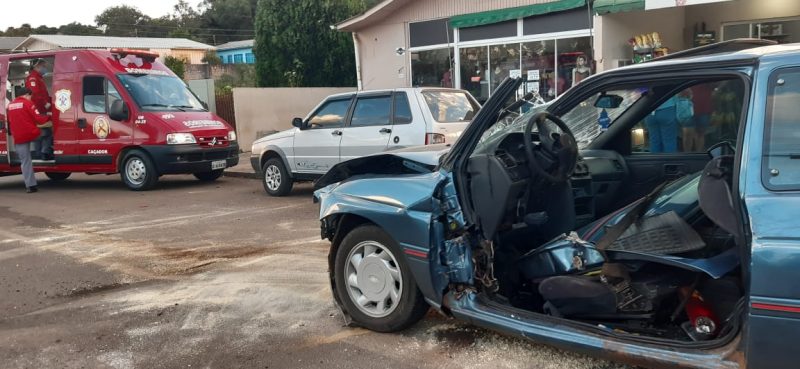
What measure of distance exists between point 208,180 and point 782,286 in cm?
1170

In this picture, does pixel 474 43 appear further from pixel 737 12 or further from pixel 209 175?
pixel 209 175

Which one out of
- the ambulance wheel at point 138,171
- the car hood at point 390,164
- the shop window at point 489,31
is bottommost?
the ambulance wheel at point 138,171

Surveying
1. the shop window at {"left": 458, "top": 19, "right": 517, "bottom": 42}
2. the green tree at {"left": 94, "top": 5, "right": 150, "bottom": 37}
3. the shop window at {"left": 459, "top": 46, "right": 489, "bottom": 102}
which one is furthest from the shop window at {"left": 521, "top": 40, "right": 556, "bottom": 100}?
the green tree at {"left": 94, "top": 5, "right": 150, "bottom": 37}

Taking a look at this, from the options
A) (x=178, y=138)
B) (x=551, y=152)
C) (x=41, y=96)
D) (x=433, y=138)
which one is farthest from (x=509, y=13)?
(x=551, y=152)

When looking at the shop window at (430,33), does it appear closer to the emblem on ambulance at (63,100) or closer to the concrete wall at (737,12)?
the concrete wall at (737,12)

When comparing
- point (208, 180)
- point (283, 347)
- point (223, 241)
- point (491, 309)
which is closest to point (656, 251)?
point (491, 309)

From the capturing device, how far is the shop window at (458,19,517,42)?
1438cm

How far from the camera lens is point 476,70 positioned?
1548 cm

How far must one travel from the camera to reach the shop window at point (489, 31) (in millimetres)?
14375

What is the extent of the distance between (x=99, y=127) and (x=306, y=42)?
1144 cm

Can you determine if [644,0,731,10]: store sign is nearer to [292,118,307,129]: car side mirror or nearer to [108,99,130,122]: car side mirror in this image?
[292,118,307,129]: car side mirror

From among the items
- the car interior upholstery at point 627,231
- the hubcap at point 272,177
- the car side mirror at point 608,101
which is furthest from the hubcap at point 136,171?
the car side mirror at point 608,101

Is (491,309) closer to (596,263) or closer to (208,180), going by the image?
(596,263)

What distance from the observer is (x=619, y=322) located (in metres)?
3.37
